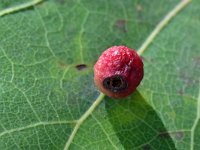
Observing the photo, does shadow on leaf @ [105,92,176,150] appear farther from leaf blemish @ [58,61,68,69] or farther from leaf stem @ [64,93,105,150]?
leaf blemish @ [58,61,68,69]

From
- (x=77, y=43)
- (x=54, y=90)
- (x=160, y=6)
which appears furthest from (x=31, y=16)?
(x=160, y=6)

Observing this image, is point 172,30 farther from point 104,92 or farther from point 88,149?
point 88,149

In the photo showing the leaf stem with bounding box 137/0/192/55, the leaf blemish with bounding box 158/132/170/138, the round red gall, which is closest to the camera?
the round red gall

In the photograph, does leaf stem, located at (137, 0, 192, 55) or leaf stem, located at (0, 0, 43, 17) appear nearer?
leaf stem, located at (0, 0, 43, 17)

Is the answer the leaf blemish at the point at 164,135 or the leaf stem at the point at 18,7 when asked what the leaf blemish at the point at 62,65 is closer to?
the leaf stem at the point at 18,7

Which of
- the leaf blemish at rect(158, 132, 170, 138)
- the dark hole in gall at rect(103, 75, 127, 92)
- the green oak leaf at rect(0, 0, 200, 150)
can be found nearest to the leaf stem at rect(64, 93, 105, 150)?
the green oak leaf at rect(0, 0, 200, 150)

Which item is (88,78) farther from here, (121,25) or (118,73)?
(121,25)

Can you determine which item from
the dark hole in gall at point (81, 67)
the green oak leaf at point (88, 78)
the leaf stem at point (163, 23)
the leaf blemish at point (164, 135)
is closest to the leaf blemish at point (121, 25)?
the green oak leaf at point (88, 78)
